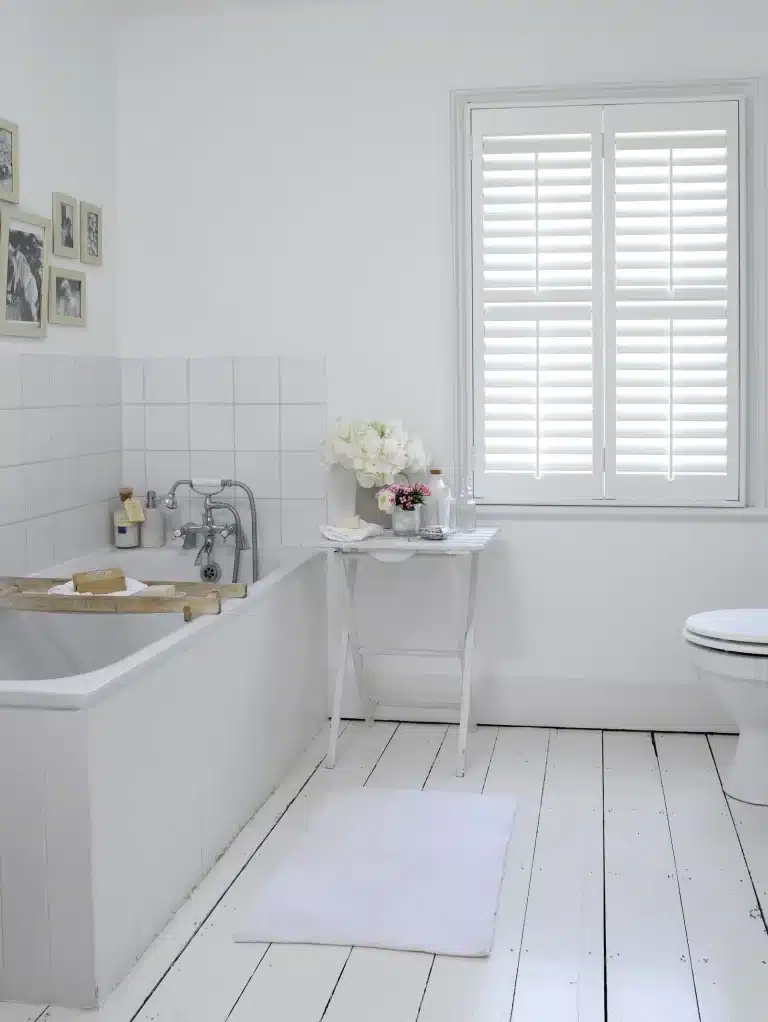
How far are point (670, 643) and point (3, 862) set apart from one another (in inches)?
94.6

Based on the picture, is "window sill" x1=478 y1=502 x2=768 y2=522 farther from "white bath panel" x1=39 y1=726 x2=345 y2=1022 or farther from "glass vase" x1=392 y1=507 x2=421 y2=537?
"white bath panel" x1=39 y1=726 x2=345 y2=1022

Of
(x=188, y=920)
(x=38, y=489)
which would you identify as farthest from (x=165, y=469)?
(x=188, y=920)

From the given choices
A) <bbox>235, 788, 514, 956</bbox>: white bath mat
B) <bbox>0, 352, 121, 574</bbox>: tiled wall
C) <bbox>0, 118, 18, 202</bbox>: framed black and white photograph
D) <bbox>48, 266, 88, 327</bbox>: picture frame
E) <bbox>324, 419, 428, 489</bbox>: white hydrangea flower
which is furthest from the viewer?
<bbox>324, 419, 428, 489</bbox>: white hydrangea flower

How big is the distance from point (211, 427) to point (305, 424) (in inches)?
13.4

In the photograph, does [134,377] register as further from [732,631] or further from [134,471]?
[732,631]

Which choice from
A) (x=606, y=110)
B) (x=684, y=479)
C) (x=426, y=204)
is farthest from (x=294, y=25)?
(x=684, y=479)

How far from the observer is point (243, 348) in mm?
4109

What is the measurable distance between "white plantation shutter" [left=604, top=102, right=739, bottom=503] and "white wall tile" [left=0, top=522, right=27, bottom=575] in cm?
188

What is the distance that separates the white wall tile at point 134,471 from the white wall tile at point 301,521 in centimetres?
52

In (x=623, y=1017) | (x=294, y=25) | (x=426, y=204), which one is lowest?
(x=623, y=1017)

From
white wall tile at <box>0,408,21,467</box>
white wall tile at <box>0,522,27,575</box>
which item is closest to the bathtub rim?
white wall tile at <box>0,522,27,575</box>

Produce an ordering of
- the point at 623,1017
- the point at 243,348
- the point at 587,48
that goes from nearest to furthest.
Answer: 1. the point at 623,1017
2. the point at 587,48
3. the point at 243,348

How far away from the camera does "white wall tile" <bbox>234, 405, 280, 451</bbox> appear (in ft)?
13.5

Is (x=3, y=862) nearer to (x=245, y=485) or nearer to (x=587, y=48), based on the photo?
(x=245, y=485)
